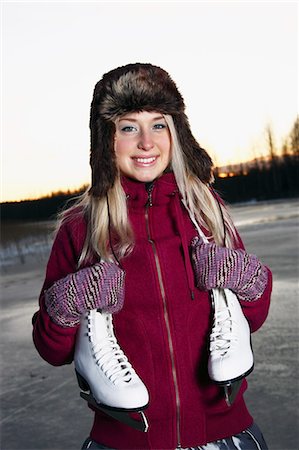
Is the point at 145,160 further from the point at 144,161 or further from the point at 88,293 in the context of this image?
the point at 88,293

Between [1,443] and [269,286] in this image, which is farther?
[1,443]

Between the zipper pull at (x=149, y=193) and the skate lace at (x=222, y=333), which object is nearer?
the skate lace at (x=222, y=333)

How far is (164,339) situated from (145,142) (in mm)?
546

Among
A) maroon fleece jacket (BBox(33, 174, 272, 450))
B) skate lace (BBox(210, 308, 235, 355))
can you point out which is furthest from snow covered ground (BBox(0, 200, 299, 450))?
skate lace (BBox(210, 308, 235, 355))

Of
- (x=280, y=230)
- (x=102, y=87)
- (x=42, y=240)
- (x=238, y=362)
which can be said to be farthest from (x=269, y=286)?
(x=42, y=240)

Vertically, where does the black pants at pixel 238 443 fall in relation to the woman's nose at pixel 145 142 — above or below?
below

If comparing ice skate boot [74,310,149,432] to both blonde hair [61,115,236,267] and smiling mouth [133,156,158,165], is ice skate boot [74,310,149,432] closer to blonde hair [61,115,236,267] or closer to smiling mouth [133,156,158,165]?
blonde hair [61,115,236,267]

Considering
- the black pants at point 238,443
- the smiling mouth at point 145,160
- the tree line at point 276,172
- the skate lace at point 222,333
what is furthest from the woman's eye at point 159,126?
the tree line at point 276,172

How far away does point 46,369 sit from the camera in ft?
15.1

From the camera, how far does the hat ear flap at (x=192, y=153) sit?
77.8 inches

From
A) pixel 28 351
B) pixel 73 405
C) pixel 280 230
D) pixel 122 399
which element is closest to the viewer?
pixel 122 399

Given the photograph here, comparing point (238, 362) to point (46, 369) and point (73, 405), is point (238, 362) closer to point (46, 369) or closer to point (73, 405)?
point (73, 405)

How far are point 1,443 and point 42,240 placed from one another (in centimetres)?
1420

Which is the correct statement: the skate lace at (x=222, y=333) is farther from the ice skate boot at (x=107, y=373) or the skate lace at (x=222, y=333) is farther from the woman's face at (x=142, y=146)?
the woman's face at (x=142, y=146)
